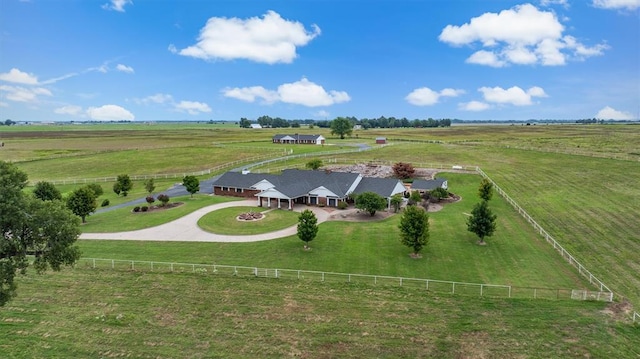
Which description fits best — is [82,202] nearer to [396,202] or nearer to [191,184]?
[191,184]

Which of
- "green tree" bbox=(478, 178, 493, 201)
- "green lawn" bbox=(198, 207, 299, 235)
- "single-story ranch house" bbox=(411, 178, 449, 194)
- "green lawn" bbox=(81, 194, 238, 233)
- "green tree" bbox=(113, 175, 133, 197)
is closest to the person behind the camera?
"green lawn" bbox=(198, 207, 299, 235)

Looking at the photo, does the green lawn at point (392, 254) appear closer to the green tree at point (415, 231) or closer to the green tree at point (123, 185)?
the green tree at point (415, 231)

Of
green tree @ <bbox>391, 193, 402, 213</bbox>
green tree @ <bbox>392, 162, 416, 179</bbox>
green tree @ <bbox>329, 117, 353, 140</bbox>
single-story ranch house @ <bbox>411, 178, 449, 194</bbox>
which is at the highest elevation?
green tree @ <bbox>329, 117, 353, 140</bbox>

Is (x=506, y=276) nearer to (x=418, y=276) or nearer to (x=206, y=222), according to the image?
(x=418, y=276)

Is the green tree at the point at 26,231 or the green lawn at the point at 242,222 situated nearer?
the green tree at the point at 26,231

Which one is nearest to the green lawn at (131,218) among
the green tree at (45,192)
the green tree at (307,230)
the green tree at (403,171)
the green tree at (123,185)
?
the green tree at (45,192)

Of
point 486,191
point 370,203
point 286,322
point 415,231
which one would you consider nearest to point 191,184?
point 370,203

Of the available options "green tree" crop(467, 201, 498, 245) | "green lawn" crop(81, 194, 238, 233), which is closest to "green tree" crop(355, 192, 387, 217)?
"green tree" crop(467, 201, 498, 245)

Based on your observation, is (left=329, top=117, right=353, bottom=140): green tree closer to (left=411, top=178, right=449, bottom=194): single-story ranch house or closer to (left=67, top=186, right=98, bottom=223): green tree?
(left=411, top=178, right=449, bottom=194): single-story ranch house
